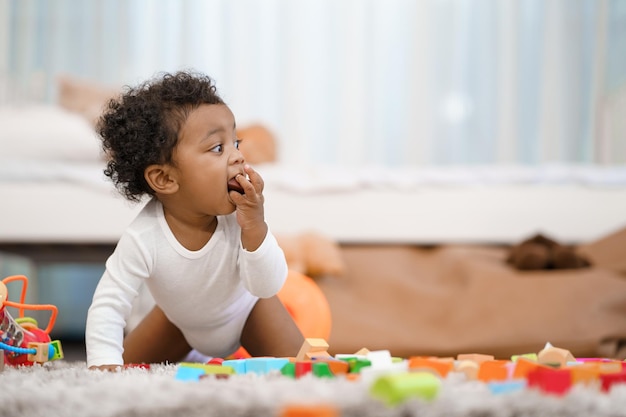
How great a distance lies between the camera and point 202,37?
3.49 m

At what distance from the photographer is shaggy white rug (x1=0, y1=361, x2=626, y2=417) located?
0.60 m

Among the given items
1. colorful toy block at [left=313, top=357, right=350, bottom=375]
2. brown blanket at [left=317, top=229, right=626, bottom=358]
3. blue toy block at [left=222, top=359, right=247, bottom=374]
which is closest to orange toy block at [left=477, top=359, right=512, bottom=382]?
colorful toy block at [left=313, top=357, right=350, bottom=375]

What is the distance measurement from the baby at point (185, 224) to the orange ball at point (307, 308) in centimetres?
16

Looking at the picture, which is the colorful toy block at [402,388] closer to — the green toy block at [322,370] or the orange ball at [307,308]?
the green toy block at [322,370]

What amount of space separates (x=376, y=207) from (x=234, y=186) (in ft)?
3.78

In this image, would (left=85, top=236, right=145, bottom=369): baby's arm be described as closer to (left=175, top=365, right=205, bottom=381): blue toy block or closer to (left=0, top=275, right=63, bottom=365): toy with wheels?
(left=0, top=275, right=63, bottom=365): toy with wheels

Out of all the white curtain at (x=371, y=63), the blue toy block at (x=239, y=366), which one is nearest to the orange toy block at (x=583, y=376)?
the blue toy block at (x=239, y=366)

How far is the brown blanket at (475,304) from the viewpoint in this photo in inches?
59.5

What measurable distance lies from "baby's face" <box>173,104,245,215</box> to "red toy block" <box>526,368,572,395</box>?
49cm

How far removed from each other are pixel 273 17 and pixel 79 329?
1733 millimetres

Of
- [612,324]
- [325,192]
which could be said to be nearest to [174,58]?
[325,192]

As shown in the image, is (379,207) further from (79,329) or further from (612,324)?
(79,329)

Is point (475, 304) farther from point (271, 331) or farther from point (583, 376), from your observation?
point (583, 376)

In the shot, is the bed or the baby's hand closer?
the baby's hand
